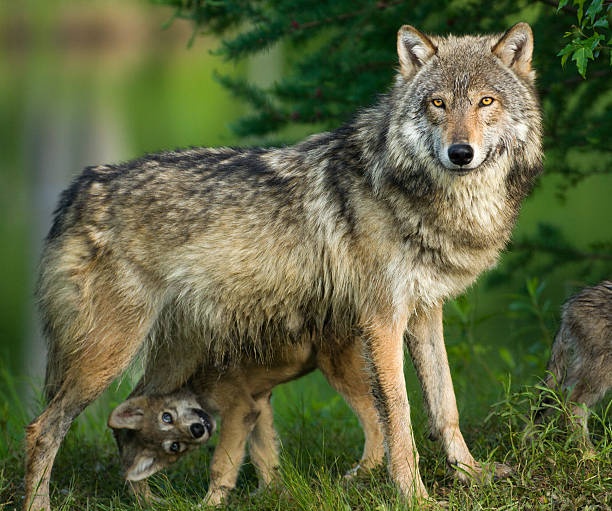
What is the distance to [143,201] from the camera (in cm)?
551

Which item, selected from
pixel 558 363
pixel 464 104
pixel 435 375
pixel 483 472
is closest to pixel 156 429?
pixel 435 375

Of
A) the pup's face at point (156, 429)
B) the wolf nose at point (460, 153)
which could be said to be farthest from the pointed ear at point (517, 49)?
the pup's face at point (156, 429)

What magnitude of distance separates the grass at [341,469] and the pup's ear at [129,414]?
0.38 meters

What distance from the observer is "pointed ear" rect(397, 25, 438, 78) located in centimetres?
496

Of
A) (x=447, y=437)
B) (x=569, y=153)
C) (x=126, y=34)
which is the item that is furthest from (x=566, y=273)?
(x=126, y=34)

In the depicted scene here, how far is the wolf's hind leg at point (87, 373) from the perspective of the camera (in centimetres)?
541

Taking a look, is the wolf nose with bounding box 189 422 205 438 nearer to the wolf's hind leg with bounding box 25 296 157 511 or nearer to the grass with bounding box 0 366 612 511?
the grass with bounding box 0 366 612 511

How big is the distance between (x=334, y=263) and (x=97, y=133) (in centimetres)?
2634

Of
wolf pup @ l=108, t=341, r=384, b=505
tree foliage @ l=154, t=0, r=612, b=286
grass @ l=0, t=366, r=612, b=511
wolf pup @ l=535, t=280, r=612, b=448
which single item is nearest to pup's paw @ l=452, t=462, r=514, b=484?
grass @ l=0, t=366, r=612, b=511

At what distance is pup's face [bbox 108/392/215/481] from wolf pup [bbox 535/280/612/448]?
6.86ft

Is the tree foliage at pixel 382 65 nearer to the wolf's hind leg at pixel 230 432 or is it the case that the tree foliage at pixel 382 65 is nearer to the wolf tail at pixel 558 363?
the wolf tail at pixel 558 363

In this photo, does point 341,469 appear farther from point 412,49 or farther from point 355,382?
point 412,49

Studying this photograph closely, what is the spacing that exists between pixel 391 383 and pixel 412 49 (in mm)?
1829

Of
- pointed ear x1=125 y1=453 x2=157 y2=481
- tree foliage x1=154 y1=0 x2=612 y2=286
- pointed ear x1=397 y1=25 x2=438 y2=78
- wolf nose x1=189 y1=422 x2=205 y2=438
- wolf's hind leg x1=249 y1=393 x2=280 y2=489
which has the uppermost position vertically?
pointed ear x1=397 y1=25 x2=438 y2=78
